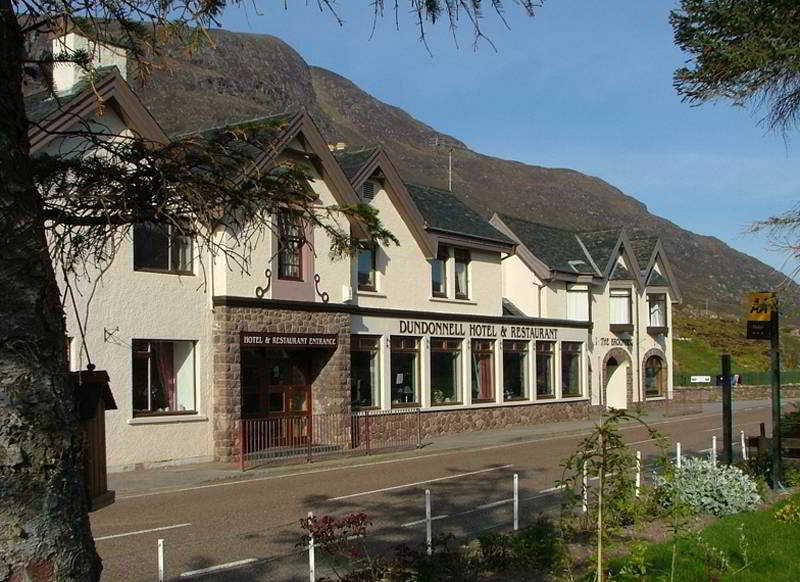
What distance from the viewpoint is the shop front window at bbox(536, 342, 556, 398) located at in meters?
35.3

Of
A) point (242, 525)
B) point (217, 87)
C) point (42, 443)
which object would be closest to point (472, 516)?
point (242, 525)

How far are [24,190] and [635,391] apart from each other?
4194 cm

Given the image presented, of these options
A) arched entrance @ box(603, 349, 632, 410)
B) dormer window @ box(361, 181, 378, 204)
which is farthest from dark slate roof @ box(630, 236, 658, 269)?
dormer window @ box(361, 181, 378, 204)

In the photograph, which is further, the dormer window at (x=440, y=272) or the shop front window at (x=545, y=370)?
the shop front window at (x=545, y=370)

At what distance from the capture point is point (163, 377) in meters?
21.5

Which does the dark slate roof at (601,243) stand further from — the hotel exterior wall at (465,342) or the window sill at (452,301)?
the window sill at (452,301)

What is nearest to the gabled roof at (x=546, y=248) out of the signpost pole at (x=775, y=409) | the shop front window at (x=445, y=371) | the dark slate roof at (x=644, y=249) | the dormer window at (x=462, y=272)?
the dark slate roof at (x=644, y=249)

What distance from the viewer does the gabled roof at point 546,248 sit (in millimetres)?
38156

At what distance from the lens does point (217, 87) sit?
168750mm

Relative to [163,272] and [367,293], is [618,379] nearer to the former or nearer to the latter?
[367,293]

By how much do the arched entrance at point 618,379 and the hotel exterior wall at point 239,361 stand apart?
21.0 metres

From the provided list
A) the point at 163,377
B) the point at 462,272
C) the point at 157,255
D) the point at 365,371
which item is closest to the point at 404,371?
the point at 365,371

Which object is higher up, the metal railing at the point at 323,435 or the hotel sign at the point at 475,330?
the hotel sign at the point at 475,330

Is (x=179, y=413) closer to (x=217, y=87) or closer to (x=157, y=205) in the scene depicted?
(x=157, y=205)
